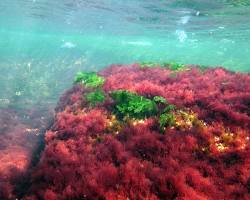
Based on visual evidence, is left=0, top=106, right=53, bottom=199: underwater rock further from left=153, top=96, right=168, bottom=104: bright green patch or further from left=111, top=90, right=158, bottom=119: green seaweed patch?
left=153, top=96, right=168, bottom=104: bright green patch

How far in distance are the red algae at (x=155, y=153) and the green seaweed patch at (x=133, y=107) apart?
0.34m

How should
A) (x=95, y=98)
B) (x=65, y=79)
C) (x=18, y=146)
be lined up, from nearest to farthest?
(x=95, y=98) < (x=18, y=146) < (x=65, y=79)

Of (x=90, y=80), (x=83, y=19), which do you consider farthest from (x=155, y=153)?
(x=83, y=19)

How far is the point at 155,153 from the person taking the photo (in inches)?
276

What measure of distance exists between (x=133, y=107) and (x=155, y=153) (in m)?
2.86

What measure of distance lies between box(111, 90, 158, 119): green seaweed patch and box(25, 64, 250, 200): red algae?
339 millimetres

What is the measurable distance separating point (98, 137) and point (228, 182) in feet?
13.5

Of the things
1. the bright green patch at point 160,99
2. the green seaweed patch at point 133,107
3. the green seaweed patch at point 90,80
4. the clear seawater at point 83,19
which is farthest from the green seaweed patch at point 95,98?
the clear seawater at point 83,19

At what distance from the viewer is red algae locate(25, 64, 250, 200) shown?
5688 millimetres

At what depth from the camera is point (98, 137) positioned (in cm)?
850

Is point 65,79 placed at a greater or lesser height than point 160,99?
lesser

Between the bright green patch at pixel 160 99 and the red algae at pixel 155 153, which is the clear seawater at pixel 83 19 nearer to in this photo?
the red algae at pixel 155 153

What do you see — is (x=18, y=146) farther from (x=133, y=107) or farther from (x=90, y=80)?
(x=133, y=107)

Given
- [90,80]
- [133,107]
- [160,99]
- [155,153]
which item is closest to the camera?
[155,153]
